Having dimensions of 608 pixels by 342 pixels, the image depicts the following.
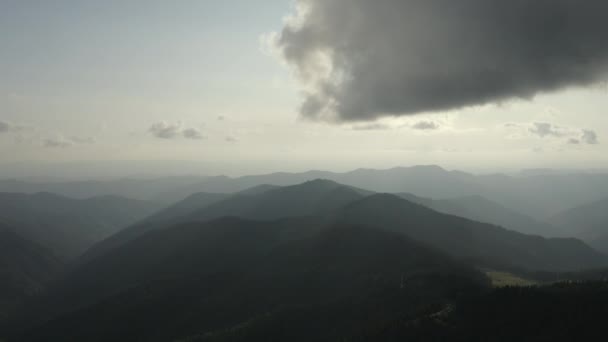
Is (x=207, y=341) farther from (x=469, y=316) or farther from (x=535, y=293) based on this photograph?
(x=535, y=293)

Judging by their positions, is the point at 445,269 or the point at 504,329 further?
the point at 445,269

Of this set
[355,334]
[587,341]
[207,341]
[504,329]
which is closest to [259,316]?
[207,341]

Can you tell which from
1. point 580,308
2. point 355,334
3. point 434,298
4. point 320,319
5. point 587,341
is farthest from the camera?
point 320,319

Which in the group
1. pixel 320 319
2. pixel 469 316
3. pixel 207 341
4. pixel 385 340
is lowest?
pixel 207 341

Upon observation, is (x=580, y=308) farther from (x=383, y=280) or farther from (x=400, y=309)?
(x=383, y=280)

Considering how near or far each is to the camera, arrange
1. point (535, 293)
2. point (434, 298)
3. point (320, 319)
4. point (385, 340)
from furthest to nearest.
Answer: point (320, 319), point (434, 298), point (535, 293), point (385, 340)

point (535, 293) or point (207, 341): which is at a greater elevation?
point (535, 293)

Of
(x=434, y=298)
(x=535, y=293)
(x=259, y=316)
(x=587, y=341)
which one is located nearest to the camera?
(x=587, y=341)

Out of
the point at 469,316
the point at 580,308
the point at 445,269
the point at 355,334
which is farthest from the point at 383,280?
the point at 580,308

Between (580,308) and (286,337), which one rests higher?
(580,308)
